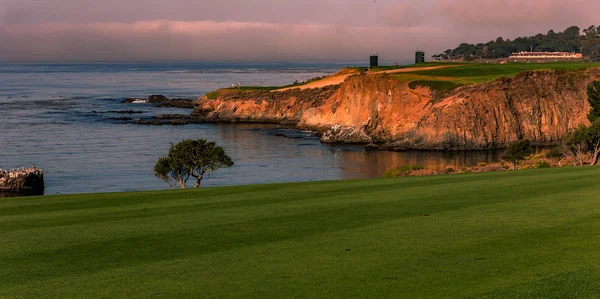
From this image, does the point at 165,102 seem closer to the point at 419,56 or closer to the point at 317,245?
the point at 419,56

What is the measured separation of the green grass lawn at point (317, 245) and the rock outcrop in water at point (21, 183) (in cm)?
3044

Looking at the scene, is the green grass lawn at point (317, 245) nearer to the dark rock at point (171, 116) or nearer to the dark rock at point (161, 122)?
the dark rock at point (161, 122)

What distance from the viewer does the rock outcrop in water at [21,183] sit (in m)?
49.8

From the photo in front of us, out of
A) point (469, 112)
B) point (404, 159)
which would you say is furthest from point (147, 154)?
point (469, 112)

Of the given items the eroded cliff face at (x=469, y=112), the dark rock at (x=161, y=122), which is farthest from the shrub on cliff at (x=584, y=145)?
the dark rock at (x=161, y=122)

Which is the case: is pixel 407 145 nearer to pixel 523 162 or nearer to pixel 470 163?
pixel 470 163

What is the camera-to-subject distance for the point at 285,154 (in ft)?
248

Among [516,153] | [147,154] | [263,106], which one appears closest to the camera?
[516,153]

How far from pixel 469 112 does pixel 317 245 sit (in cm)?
6642

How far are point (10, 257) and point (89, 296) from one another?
140 inches

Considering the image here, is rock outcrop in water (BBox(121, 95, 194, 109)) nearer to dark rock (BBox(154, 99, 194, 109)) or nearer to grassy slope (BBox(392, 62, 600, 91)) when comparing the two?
dark rock (BBox(154, 99, 194, 109))

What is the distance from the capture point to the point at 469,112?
7744 centimetres

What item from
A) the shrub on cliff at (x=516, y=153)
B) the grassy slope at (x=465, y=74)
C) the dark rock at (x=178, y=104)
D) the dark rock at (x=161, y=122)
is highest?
the grassy slope at (x=465, y=74)

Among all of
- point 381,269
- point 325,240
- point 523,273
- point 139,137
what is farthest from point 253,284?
point 139,137
